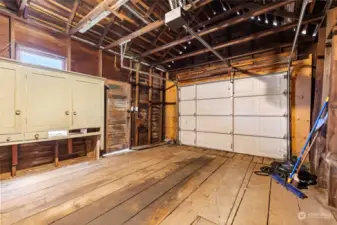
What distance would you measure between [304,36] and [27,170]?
6.79 metres

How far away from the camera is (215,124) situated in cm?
514

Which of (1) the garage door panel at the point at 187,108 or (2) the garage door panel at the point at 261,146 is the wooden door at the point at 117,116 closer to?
(1) the garage door panel at the point at 187,108

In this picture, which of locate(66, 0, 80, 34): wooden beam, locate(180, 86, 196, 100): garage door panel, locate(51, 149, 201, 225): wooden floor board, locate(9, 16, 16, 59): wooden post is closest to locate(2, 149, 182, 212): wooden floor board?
locate(51, 149, 201, 225): wooden floor board

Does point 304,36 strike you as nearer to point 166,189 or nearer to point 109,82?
point 166,189

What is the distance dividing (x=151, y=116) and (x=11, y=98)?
12.8 ft

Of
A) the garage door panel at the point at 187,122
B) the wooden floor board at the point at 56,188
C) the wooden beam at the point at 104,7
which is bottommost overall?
the wooden floor board at the point at 56,188

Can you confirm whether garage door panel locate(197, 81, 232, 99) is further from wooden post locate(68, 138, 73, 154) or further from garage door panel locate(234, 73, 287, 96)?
wooden post locate(68, 138, 73, 154)

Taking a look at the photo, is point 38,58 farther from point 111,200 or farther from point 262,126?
point 262,126

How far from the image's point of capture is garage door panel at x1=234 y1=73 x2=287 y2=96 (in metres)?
4.05

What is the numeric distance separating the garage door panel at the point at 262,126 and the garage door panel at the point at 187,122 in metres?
1.50

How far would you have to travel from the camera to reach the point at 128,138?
5039mm

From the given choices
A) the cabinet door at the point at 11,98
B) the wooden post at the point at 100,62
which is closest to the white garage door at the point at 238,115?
the wooden post at the point at 100,62

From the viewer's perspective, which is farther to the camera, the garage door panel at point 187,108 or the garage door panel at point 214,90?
the garage door panel at point 187,108

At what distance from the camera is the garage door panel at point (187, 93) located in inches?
224
